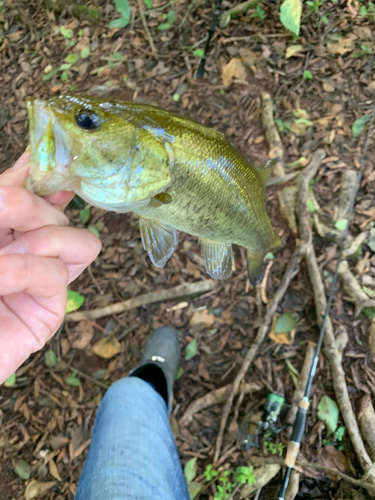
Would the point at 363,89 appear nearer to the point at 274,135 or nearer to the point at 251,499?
the point at 274,135

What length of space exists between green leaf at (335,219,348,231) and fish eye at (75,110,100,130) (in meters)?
2.02

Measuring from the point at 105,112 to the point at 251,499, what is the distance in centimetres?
238

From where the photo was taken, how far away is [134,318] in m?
2.66

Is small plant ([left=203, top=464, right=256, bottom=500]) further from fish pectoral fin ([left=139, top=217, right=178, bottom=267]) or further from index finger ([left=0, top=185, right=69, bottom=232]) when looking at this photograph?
index finger ([left=0, top=185, right=69, bottom=232])

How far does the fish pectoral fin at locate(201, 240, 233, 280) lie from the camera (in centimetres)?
168

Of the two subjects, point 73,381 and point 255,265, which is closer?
point 255,265

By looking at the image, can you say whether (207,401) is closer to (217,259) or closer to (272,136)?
(217,259)

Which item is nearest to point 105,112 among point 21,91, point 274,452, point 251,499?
point 274,452

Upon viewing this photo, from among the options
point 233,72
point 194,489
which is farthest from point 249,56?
point 194,489

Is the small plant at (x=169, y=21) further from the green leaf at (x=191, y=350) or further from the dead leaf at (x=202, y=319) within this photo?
the green leaf at (x=191, y=350)

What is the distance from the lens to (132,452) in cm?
186

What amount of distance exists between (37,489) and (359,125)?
145 inches

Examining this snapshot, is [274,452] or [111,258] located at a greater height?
[111,258]

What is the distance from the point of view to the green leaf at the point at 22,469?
2346 millimetres
